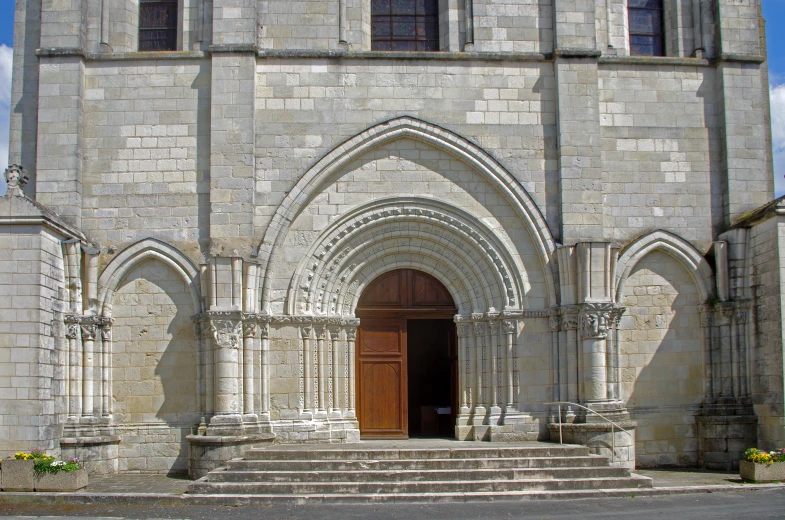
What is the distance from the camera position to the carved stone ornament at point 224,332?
44.0 feet

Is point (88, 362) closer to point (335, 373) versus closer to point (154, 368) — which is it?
point (154, 368)

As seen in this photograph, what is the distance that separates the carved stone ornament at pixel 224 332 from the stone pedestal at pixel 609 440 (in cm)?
550

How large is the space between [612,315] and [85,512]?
27.5ft

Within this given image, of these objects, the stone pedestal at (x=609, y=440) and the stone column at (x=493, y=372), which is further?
the stone column at (x=493, y=372)

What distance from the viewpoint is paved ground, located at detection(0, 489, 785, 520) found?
1033 cm

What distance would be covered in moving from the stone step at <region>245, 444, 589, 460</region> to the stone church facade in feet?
3.06

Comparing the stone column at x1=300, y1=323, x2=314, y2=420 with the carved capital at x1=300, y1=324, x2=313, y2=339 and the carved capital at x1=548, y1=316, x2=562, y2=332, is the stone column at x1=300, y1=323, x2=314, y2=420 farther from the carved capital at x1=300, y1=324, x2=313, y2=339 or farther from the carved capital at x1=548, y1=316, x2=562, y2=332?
the carved capital at x1=548, y1=316, x2=562, y2=332

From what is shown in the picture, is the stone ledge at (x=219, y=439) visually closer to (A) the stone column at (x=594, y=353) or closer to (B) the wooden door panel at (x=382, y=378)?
(B) the wooden door panel at (x=382, y=378)

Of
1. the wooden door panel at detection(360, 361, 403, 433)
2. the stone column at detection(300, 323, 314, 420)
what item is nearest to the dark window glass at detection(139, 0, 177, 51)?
the stone column at detection(300, 323, 314, 420)

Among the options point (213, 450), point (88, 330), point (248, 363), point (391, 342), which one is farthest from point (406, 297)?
point (88, 330)

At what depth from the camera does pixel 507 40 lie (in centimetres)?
1481

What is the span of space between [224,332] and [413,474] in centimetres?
377

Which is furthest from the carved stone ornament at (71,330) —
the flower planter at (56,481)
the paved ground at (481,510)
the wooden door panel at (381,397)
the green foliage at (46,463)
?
the wooden door panel at (381,397)

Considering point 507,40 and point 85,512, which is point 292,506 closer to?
point 85,512
